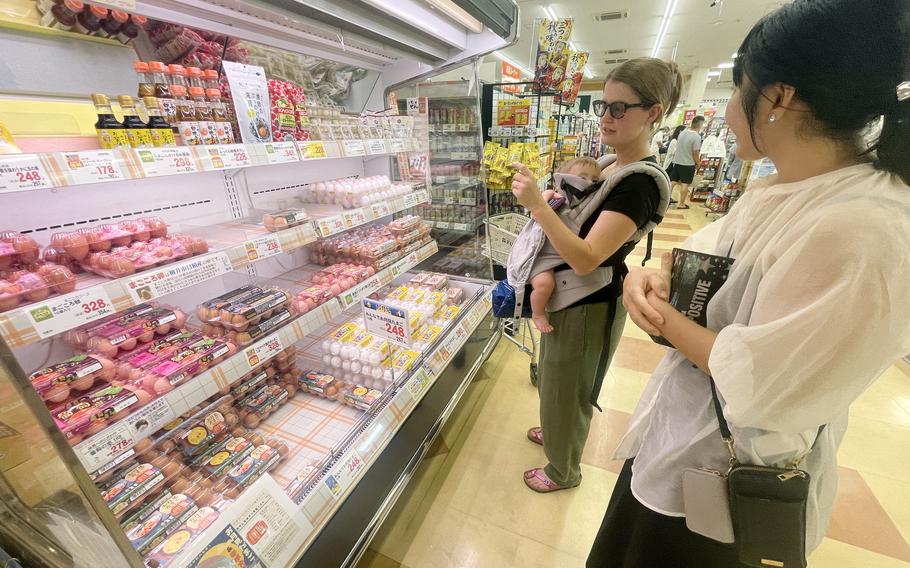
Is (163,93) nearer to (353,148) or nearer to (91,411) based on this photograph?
(353,148)

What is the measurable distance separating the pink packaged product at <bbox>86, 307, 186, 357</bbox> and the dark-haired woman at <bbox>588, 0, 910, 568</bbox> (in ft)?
4.97

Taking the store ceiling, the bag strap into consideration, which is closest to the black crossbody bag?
the bag strap

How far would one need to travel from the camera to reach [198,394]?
106 centimetres

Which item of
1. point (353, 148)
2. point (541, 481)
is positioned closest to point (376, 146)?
point (353, 148)

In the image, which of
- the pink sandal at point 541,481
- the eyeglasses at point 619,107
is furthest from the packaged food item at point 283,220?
the pink sandal at point 541,481

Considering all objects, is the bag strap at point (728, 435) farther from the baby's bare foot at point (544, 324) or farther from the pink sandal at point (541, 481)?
the pink sandal at point (541, 481)

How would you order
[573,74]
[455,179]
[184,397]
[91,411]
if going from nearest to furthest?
[91,411]
[184,397]
[455,179]
[573,74]

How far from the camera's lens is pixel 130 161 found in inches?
35.6

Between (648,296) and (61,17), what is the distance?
179cm

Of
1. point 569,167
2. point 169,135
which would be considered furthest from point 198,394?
point 569,167

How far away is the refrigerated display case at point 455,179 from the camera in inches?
97.0

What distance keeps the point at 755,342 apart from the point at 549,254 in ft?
2.93

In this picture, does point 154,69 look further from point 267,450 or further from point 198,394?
point 267,450

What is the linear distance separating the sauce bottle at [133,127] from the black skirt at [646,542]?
1.62 m
